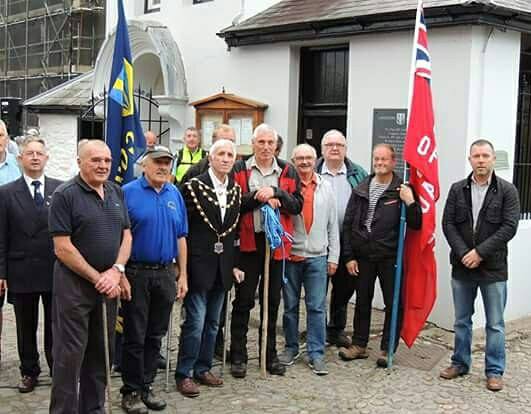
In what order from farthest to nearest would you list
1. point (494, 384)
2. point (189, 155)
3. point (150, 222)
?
point (189, 155)
point (494, 384)
point (150, 222)

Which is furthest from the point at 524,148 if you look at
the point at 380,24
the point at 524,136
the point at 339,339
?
the point at 339,339

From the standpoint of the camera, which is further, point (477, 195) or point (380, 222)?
point (380, 222)

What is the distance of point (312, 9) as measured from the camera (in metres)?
8.90

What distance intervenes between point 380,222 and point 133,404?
257 cm

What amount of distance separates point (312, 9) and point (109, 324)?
551 cm

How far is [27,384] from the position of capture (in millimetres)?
5434

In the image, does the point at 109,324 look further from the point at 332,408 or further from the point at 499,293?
the point at 499,293

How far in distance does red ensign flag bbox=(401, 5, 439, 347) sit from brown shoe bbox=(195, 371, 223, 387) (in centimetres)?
174

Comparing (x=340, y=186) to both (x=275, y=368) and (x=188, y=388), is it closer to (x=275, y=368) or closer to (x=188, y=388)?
A: (x=275, y=368)

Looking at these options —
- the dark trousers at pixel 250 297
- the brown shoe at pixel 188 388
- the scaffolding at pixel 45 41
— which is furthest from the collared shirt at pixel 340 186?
the scaffolding at pixel 45 41

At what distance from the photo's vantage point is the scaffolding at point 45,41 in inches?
809

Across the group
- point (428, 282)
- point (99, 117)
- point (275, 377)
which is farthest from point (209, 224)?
point (99, 117)

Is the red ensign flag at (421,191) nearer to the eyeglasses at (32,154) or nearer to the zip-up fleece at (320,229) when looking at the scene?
the zip-up fleece at (320,229)

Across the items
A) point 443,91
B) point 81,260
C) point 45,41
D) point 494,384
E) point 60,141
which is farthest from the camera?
point 45,41
